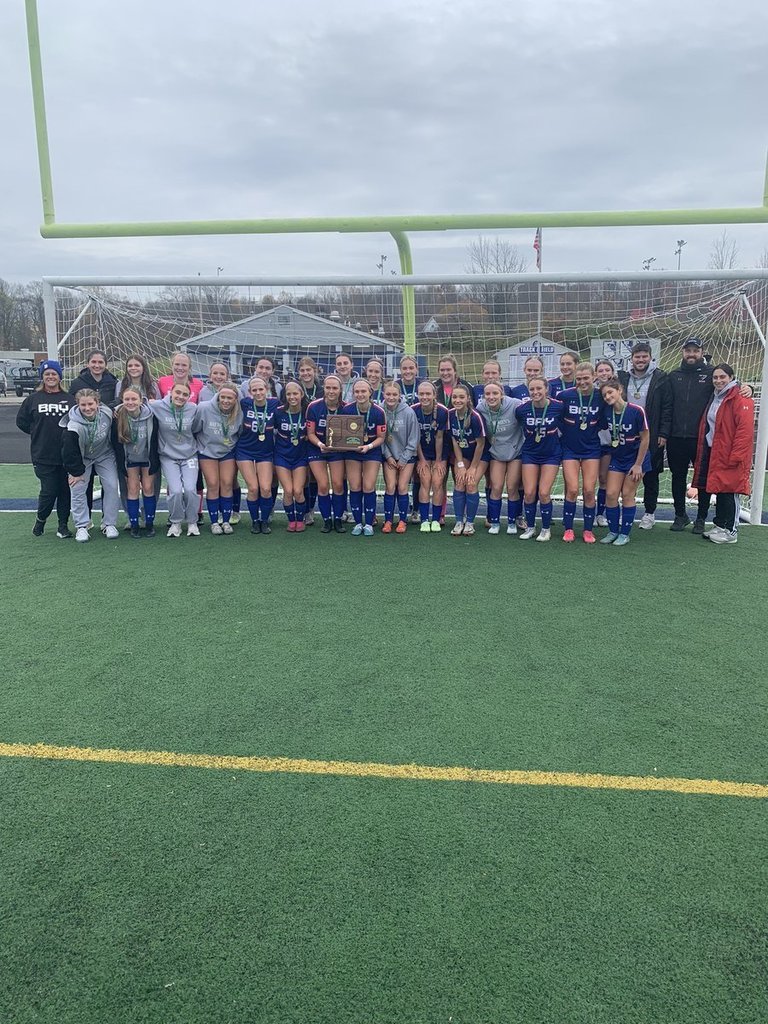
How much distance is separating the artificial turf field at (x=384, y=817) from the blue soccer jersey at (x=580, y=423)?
7.00 feet

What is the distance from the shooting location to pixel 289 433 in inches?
286

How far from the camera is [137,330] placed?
9352 mm

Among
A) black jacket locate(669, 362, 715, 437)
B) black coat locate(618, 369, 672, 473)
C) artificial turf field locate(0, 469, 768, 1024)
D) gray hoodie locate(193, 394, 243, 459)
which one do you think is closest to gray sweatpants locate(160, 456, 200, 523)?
gray hoodie locate(193, 394, 243, 459)

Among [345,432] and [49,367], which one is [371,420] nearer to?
[345,432]

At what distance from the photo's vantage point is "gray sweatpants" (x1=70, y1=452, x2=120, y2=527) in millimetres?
7258

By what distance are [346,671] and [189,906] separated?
1.82 meters

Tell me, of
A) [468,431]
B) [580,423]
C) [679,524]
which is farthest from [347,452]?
[679,524]

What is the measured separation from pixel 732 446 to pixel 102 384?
6.49 meters

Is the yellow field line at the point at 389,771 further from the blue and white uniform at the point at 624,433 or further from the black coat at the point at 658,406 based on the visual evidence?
the black coat at the point at 658,406

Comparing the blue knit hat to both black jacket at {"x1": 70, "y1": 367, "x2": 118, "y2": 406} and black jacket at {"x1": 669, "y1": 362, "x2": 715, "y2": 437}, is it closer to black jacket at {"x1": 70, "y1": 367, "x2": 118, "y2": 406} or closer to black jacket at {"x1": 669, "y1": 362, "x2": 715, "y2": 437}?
black jacket at {"x1": 70, "y1": 367, "x2": 118, "y2": 406}

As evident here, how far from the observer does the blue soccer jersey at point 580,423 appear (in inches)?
267

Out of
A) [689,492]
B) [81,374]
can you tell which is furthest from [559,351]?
[81,374]

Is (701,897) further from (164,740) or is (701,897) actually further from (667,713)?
(164,740)

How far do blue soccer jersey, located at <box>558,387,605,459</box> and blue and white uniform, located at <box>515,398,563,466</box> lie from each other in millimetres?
67
